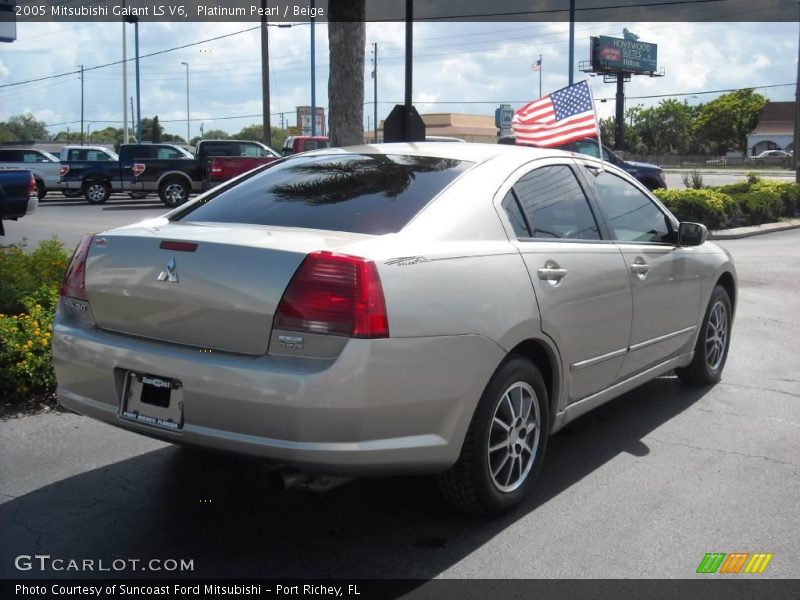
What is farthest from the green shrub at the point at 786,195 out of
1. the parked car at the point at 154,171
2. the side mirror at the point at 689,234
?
the side mirror at the point at 689,234

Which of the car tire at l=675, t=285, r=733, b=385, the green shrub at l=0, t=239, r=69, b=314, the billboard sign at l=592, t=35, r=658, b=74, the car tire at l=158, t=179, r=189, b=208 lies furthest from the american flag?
the billboard sign at l=592, t=35, r=658, b=74

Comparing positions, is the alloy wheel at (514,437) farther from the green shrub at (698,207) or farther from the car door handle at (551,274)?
the green shrub at (698,207)

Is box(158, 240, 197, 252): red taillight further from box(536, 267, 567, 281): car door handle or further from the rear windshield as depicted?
box(536, 267, 567, 281): car door handle

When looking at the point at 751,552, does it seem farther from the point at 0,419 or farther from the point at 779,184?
the point at 779,184

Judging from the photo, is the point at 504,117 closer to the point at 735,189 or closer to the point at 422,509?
the point at 735,189

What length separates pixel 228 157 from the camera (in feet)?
79.6

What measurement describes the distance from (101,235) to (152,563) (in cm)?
147

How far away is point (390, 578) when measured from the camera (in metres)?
3.43

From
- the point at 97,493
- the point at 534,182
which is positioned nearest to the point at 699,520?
the point at 534,182

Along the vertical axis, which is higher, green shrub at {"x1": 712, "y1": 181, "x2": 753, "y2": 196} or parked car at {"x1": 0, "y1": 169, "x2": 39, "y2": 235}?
green shrub at {"x1": 712, "y1": 181, "x2": 753, "y2": 196}

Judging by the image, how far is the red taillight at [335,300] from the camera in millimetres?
3305

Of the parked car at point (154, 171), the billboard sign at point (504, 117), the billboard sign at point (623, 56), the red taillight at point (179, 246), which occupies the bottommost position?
the red taillight at point (179, 246)

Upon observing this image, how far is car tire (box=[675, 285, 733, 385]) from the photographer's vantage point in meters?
6.07

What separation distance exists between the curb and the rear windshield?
1345 centimetres
